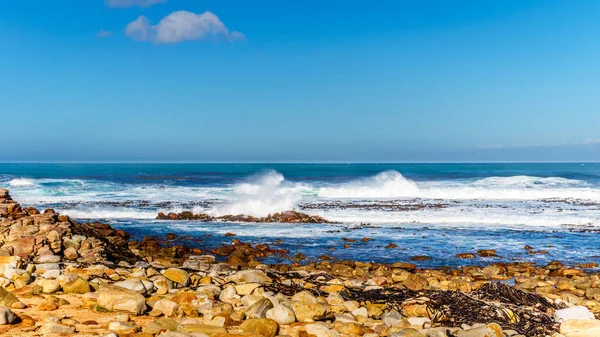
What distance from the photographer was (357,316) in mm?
6418

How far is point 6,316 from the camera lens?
5281 mm

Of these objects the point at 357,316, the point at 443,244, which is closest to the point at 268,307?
the point at 357,316

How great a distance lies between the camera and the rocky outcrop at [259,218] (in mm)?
21219

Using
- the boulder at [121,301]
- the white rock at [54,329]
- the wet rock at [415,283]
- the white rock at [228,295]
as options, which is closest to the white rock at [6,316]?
the white rock at [54,329]

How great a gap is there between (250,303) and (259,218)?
15.4 meters

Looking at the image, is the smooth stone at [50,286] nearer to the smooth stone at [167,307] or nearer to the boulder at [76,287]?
the boulder at [76,287]

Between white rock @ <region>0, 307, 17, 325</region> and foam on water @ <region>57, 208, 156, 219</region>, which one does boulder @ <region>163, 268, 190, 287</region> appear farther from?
foam on water @ <region>57, 208, 156, 219</region>

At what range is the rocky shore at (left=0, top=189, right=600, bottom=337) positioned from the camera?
5.46m

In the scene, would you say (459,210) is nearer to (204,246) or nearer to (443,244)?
(443,244)

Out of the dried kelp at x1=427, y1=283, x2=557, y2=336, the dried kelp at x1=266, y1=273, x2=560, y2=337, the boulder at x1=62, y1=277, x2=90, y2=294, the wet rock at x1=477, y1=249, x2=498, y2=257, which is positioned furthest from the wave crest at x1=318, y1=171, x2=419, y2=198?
the boulder at x1=62, y1=277, x2=90, y2=294

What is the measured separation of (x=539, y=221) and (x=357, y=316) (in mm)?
17060

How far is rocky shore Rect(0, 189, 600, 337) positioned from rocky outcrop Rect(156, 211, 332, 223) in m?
10.7

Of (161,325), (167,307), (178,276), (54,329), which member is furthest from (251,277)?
→ (54,329)

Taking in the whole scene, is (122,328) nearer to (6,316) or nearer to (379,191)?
(6,316)
